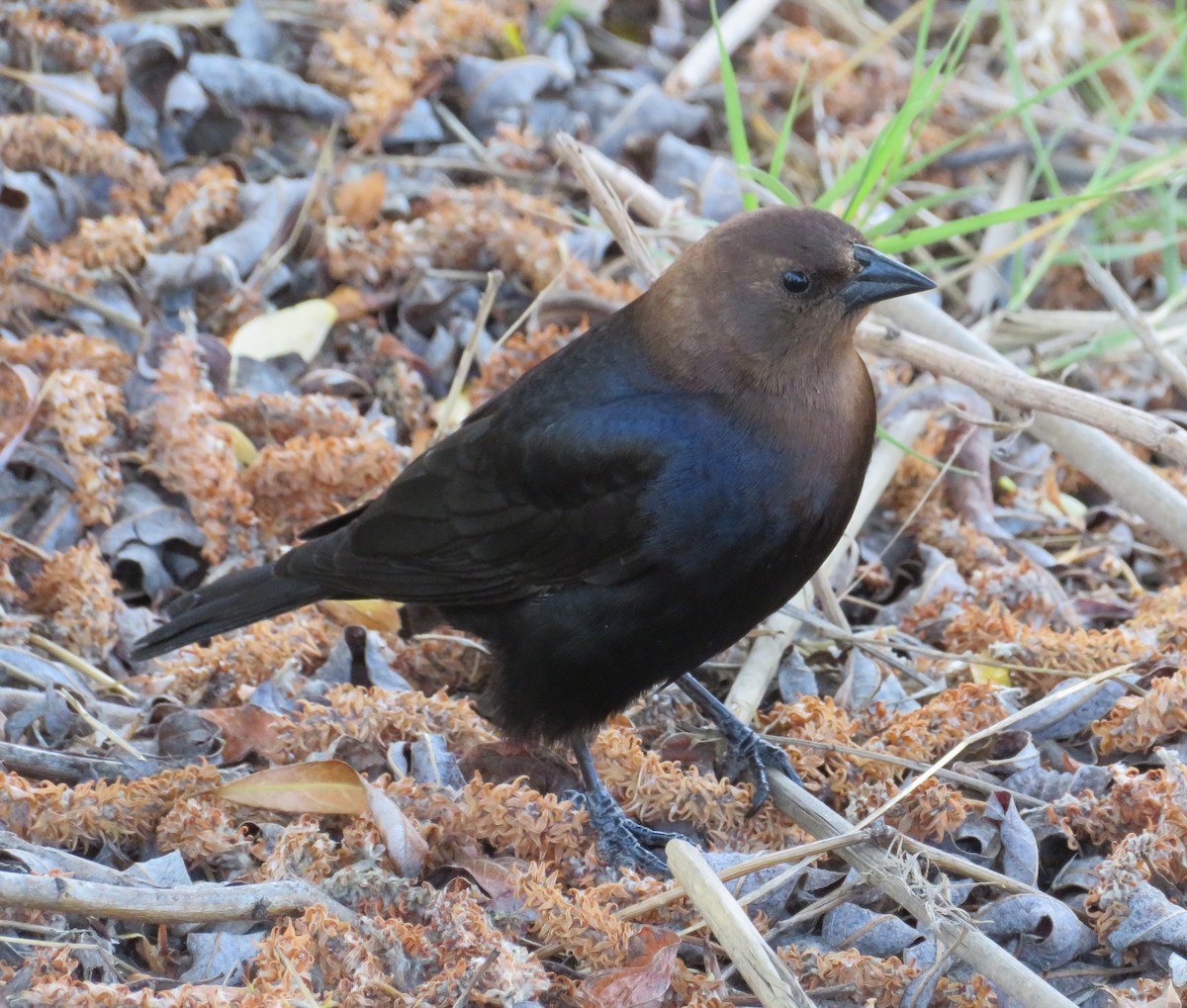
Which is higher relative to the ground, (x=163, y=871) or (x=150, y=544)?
(x=163, y=871)

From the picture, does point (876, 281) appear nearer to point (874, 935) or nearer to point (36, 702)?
point (874, 935)

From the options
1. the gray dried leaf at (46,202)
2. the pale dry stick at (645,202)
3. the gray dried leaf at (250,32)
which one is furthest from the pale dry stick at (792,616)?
the gray dried leaf at (250,32)

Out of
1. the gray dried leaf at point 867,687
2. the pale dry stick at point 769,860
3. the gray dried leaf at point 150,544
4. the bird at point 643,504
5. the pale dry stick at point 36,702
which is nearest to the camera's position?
the pale dry stick at point 769,860

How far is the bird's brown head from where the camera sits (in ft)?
9.61

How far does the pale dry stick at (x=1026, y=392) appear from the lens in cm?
292

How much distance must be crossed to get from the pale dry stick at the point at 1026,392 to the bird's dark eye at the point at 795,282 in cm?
46

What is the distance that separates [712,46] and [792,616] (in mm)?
2458

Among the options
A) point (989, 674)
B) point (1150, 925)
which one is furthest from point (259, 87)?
point (1150, 925)

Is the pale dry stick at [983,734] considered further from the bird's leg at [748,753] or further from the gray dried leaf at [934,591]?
the gray dried leaf at [934,591]

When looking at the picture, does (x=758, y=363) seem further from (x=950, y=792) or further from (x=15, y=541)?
(x=15, y=541)

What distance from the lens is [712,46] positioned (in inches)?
198

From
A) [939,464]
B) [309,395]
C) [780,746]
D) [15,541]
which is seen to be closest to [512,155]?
[309,395]

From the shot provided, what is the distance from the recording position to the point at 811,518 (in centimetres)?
278

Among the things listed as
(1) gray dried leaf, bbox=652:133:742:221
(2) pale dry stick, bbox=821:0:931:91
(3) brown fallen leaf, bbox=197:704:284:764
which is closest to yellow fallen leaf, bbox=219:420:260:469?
(3) brown fallen leaf, bbox=197:704:284:764
